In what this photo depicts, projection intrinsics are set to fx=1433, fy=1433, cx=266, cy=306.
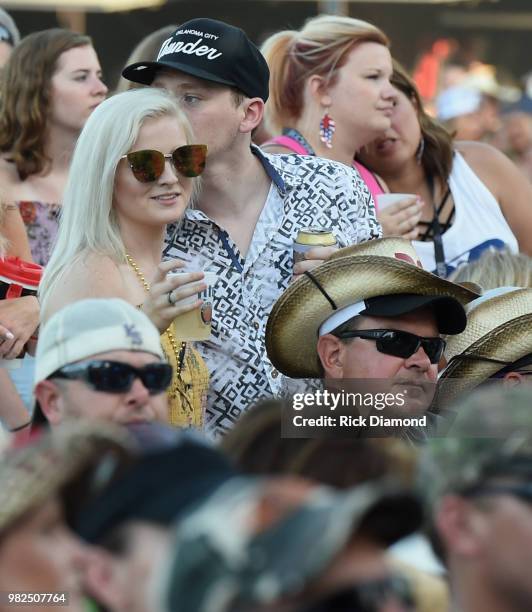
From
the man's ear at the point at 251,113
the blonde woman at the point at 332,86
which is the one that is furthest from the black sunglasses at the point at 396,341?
the blonde woman at the point at 332,86

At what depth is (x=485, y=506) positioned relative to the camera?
90.7 inches

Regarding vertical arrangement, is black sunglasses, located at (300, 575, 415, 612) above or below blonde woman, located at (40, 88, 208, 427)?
above

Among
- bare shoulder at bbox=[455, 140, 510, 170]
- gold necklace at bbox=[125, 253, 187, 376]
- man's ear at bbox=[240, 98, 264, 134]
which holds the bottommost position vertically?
bare shoulder at bbox=[455, 140, 510, 170]

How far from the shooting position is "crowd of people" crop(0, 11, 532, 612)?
214 cm

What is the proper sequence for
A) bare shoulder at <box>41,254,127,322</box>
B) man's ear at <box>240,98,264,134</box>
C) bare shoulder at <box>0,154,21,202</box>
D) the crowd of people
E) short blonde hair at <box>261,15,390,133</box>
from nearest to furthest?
the crowd of people → bare shoulder at <box>41,254,127,322</box> → man's ear at <box>240,98,264,134</box> → short blonde hair at <box>261,15,390,133</box> → bare shoulder at <box>0,154,21,202</box>

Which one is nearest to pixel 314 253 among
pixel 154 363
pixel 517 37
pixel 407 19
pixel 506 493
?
pixel 154 363

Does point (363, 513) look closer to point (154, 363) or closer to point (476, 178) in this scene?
point (154, 363)

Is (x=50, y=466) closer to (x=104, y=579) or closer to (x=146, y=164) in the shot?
(x=104, y=579)

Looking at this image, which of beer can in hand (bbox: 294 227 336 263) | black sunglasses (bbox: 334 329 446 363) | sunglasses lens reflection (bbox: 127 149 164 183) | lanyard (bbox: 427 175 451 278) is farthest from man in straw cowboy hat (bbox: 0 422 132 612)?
lanyard (bbox: 427 175 451 278)

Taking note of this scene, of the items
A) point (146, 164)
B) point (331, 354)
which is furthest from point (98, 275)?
point (331, 354)

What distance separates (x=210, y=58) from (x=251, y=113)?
0.84 ft

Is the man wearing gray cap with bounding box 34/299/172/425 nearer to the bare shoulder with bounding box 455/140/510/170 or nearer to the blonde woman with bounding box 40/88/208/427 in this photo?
the blonde woman with bounding box 40/88/208/427

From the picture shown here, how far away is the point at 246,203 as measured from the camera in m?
4.85

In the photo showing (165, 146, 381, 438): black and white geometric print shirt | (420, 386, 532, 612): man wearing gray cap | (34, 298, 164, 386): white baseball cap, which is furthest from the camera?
(165, 146, 381, 438): black and white geometric print shirt
